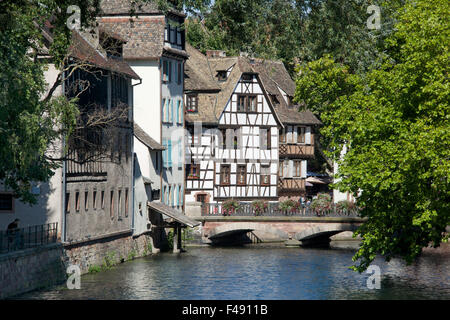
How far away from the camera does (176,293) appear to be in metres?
39.6

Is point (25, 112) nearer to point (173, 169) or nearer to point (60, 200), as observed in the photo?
point (60, 200)

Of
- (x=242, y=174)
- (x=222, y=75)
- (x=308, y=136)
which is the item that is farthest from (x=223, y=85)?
(x=308, y=136)

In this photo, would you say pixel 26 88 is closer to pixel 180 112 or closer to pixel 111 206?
pixel 111 206

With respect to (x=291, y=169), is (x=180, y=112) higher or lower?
higher

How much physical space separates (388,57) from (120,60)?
659 inches

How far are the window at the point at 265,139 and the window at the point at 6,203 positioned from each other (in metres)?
35.5

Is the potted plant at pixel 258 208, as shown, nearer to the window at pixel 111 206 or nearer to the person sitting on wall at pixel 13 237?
the window at pixel 111 206

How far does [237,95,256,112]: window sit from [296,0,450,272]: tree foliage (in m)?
33.9

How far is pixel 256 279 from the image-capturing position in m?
45.2

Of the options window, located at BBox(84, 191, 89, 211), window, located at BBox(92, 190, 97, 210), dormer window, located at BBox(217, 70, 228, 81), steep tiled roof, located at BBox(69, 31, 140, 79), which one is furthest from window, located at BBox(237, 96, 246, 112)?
window, located at BBox(84, 191, 89, 211)

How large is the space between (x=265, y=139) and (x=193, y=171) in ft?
23.9

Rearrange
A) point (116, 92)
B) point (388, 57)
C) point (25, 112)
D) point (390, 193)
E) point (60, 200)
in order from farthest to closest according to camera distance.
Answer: point (116, 92) → point (60, 200) → point (388, 57) → point (390, 193) → point (25, 112)

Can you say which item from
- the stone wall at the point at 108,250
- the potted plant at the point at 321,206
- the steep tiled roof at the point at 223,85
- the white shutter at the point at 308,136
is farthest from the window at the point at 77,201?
the white shutter at the point at 308,136

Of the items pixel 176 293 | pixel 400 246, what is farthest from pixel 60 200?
pixel 400 246
